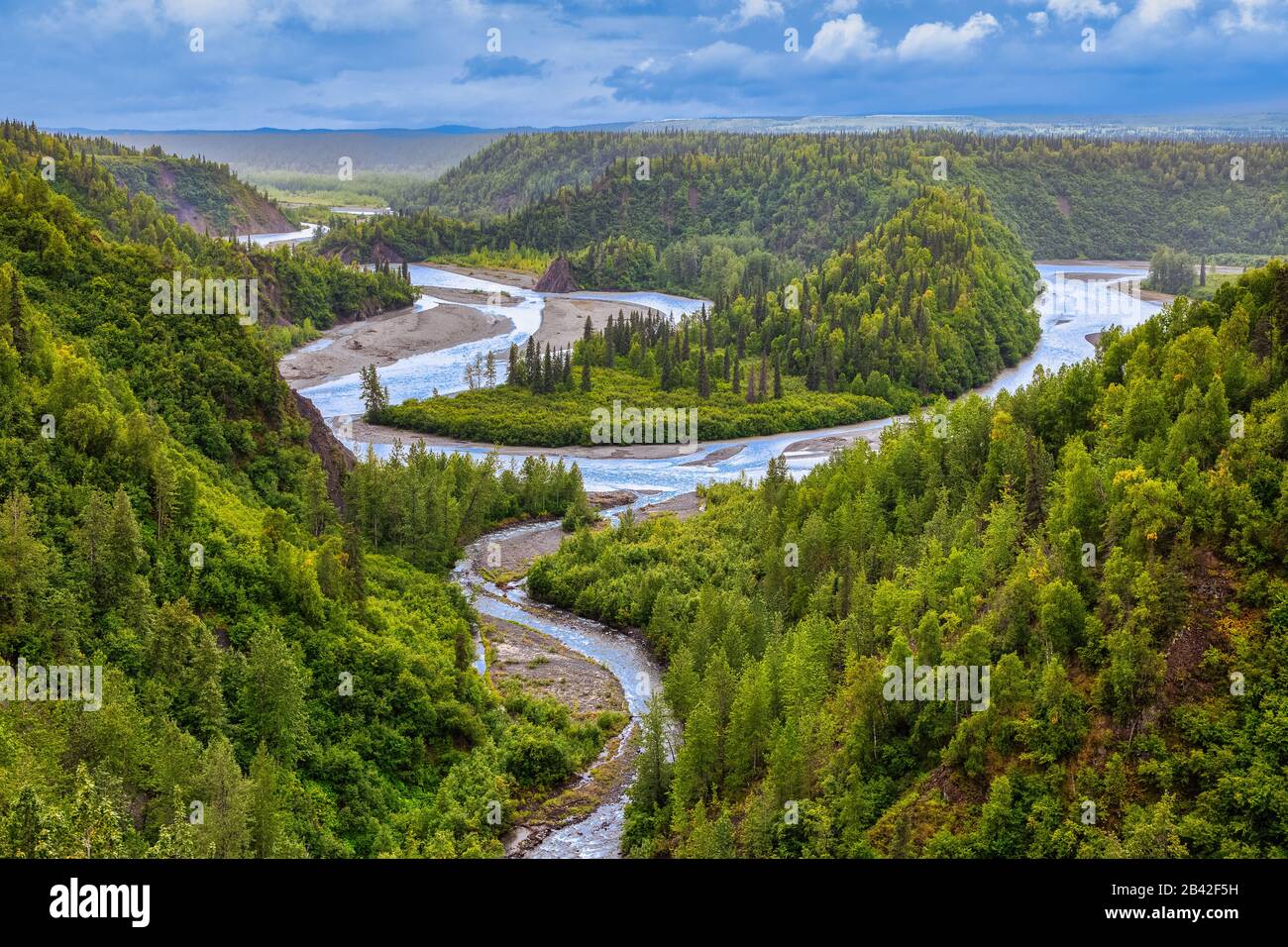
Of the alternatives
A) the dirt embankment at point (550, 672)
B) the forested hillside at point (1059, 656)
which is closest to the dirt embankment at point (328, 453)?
the dirt embankment at point (550, 672)

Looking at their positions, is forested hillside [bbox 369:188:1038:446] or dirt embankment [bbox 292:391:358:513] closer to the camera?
dirt embankment [bbox 292:391:358:513]

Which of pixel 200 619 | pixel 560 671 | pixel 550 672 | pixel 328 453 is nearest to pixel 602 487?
pixel 328 453

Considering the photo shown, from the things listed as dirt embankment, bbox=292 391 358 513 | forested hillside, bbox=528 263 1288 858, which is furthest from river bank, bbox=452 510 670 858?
dirt embankment, bbox=292 391 358 513

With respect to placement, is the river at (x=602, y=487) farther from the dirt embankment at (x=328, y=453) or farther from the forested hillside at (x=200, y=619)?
Result: the dirt embankment at (x=328, y=453)

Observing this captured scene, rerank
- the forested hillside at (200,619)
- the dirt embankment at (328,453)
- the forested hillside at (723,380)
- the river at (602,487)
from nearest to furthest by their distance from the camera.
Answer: the forested hillside at (200,619) < the river at (602,487) < the dirt embankment at (328,453) < the forested hillside at (723,380)

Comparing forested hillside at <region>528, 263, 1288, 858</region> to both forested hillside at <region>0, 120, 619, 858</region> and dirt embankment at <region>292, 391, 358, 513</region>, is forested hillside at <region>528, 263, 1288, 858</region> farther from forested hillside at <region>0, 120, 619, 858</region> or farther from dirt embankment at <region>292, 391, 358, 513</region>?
dirt embankment at <region>292, 391, 358, 513</region>
